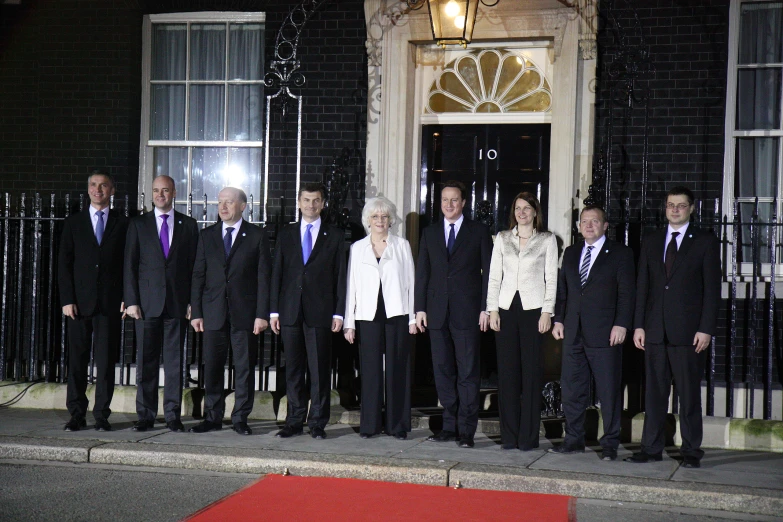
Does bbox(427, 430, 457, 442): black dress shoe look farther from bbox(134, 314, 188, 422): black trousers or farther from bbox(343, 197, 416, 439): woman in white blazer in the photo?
bbox(134, 314, 188, 422): black trousers

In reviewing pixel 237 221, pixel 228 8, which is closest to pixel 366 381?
pixel 237 221

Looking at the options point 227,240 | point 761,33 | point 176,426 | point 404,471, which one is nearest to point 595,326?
point 404,471

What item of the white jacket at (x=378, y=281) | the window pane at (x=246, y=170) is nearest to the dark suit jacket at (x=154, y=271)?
the white jacket at (x=378, y=281)

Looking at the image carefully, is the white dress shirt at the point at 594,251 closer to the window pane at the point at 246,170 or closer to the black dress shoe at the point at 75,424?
the black dress shoe at the point at 75,424

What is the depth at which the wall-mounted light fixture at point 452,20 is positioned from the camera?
8430 millimetres

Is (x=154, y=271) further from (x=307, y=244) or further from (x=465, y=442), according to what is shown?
(x=465, y=442)

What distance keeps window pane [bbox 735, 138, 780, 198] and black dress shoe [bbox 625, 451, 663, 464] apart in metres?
3.26

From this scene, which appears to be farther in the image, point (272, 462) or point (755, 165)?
point (755, 165)

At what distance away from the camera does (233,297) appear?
7684 millimetres

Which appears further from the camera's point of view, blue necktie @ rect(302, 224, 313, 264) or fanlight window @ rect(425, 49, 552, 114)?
fanlight window @ rect(425, 49, 552, 114)

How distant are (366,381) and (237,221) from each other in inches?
64.9

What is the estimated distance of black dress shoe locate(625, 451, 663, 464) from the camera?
679cm

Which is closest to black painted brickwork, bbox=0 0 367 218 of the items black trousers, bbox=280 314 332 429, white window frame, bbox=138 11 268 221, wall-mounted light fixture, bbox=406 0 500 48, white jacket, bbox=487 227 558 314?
white window frame, bbox=138 11 268 221

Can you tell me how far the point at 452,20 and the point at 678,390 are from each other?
3850 millimetres
